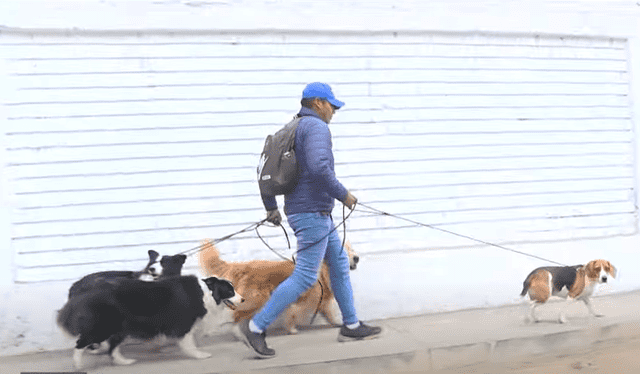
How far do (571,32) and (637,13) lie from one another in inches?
31.3

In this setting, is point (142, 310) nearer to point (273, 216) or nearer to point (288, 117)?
point (273, 216)

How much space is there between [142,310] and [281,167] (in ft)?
4.44

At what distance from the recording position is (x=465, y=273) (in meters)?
5.94

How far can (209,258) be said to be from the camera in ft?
17.1

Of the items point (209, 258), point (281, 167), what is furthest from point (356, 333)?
point (281, 167)

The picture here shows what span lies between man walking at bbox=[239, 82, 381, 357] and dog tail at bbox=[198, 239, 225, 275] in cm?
73

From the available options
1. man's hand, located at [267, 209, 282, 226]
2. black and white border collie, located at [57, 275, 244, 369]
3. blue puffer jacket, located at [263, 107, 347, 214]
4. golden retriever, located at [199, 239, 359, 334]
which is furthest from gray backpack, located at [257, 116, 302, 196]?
golden retriever, located at [199, 239, 359, 334]

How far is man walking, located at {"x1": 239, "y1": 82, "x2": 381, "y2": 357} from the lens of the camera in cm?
435

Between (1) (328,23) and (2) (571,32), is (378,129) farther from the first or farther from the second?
(2) (571,32)

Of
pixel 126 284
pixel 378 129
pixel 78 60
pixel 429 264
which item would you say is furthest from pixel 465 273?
pixel 78 60

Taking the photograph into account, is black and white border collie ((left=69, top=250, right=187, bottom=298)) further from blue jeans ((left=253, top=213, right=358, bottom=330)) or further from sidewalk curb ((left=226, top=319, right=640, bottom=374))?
sidewalk curb ((left=226, top=319, right=640, bottom=374))

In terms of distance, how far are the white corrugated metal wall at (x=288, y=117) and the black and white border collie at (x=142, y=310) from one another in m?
0.94

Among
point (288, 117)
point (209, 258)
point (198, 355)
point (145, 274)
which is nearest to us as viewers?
point (198, 355)

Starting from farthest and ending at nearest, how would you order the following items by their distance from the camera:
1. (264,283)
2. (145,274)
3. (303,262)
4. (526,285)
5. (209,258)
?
1. (526,285)
2. (209,258)
3. (264,283)
4. (145,274)
5. (303,262)
